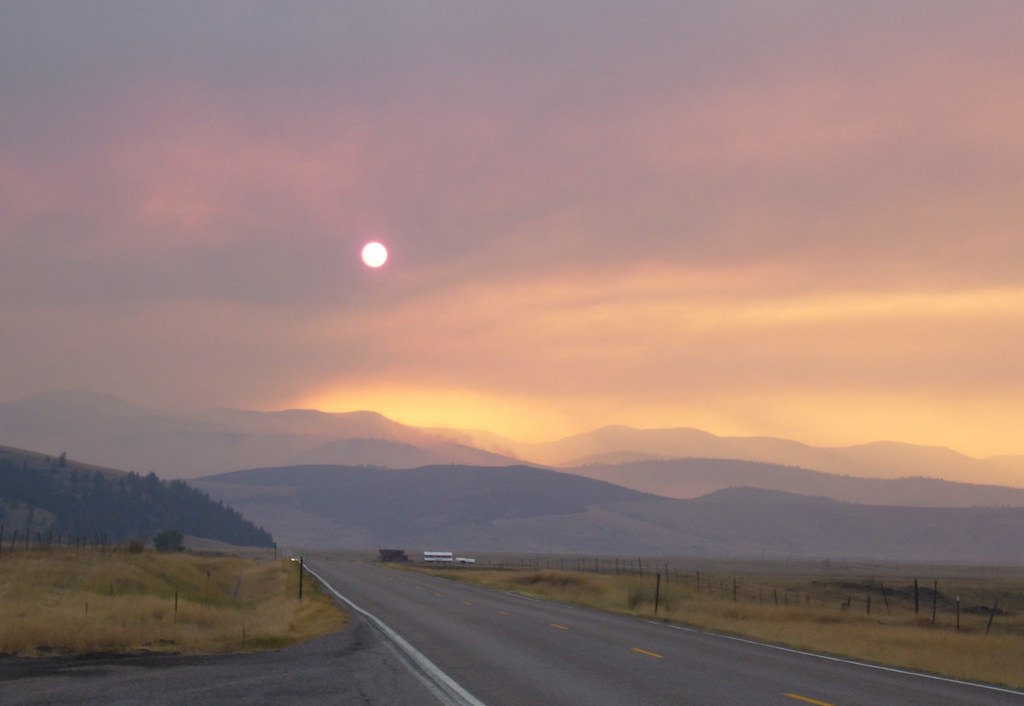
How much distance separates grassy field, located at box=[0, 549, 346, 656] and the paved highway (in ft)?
12.9

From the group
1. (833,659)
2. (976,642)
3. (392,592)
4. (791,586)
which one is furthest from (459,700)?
(791,586)

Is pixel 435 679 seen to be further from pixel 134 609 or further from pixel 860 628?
pixel 860 628

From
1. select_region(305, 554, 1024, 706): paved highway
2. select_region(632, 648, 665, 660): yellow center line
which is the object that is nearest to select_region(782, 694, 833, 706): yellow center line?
select_region(305, 554, 1024, 706): paved highway

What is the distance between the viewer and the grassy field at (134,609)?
78.1 feet

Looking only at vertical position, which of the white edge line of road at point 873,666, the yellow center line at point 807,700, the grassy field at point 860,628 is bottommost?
the grassy field at point 860,628

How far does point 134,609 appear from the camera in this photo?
1406 inches

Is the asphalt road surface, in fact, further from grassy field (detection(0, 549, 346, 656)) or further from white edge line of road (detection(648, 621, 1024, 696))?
grassy field (detection(0, 549, 346, 656))

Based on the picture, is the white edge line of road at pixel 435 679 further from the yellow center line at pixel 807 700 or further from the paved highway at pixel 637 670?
the yellow center line at pixel 807 700

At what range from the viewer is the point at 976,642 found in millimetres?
33469

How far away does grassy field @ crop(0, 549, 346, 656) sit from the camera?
2380cm

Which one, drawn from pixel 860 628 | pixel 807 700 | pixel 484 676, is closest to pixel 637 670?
pixel 484 676

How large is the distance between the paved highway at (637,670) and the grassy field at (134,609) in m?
3.93

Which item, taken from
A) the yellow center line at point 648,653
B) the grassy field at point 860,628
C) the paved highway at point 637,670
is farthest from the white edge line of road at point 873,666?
the yellow center line at point 648,653

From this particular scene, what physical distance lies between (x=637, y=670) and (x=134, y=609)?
22.7 m
